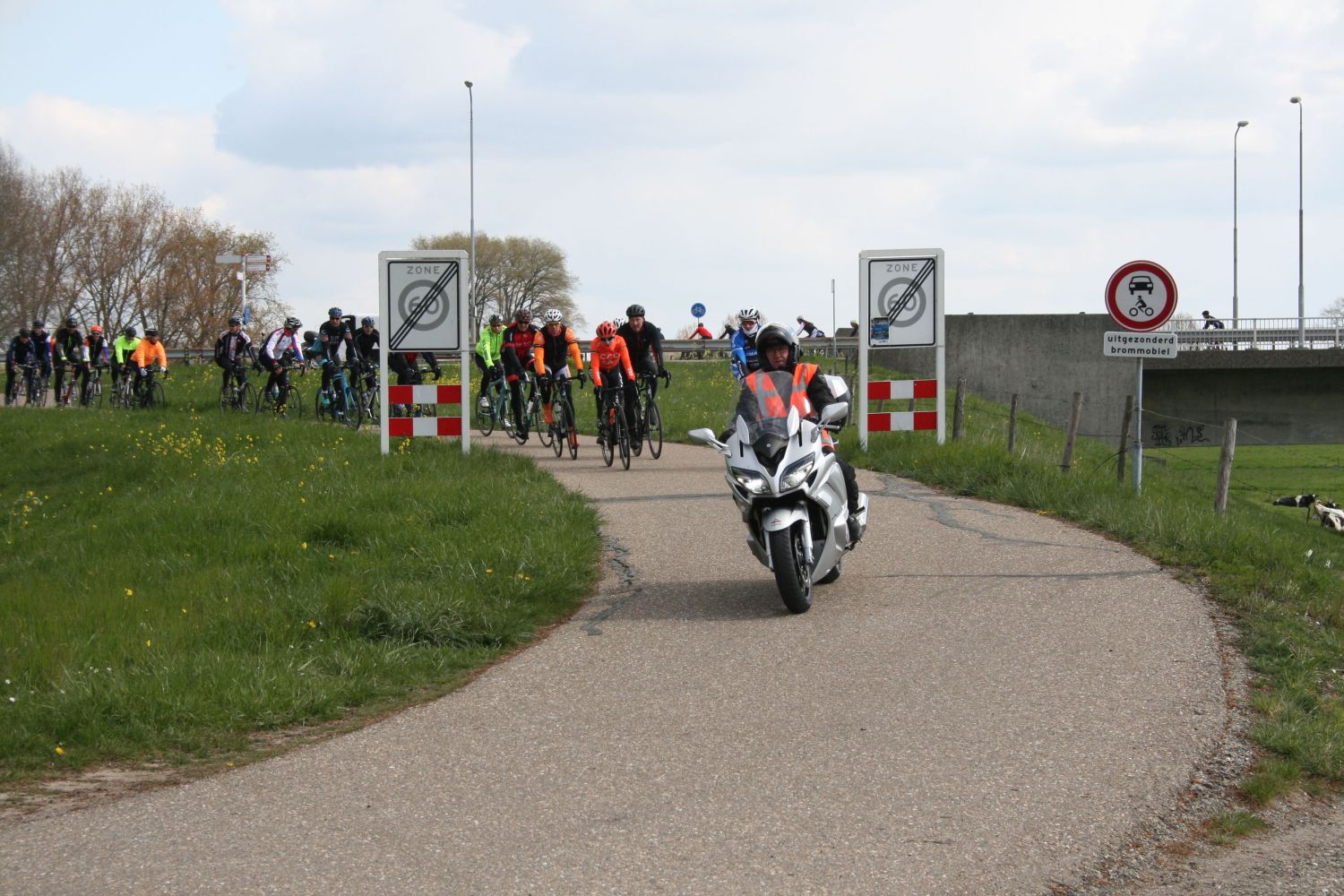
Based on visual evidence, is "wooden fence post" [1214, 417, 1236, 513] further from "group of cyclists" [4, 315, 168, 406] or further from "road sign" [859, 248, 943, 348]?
"group of cyclists" [4, 315, 168, 406]

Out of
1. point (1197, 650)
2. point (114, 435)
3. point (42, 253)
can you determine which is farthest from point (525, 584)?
point (42, 253)

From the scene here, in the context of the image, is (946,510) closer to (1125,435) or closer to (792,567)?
(1125,435)

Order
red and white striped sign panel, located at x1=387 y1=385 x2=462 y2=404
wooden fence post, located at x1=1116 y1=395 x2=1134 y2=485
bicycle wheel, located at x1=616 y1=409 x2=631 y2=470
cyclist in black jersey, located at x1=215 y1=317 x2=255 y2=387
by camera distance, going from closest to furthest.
→ wooden fence post, located at x1=1116 y1=395 x2=1134 y2=485, red and white striped sign panel, located at x1=387 y1=385 x2=462 y2=404, bicycle wheel, located at x1=616 y1=409 x2=631 y2=470, cyclist in black jersey, located at x1=215 y1=317 x2=255 y2=387

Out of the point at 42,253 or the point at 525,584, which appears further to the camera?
the point at 42,253

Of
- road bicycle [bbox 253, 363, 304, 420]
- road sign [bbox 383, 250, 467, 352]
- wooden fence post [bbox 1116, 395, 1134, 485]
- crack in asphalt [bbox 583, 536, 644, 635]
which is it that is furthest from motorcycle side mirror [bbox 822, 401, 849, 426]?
road bicycle [bbox 253, 363, 304, 420]

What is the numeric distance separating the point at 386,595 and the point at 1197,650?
174 inches

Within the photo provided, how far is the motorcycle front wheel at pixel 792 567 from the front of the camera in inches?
338

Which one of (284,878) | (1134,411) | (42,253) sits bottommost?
(284,878)

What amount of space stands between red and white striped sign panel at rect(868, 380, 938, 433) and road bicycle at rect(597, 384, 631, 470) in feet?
9.13

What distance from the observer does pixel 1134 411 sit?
50.9 feet

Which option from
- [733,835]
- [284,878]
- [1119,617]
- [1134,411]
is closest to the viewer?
[284,878]

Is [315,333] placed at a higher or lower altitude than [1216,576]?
higher

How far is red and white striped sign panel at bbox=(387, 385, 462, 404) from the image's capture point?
53.1 feet

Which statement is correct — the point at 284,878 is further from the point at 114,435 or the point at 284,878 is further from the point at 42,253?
the point at 42,253
